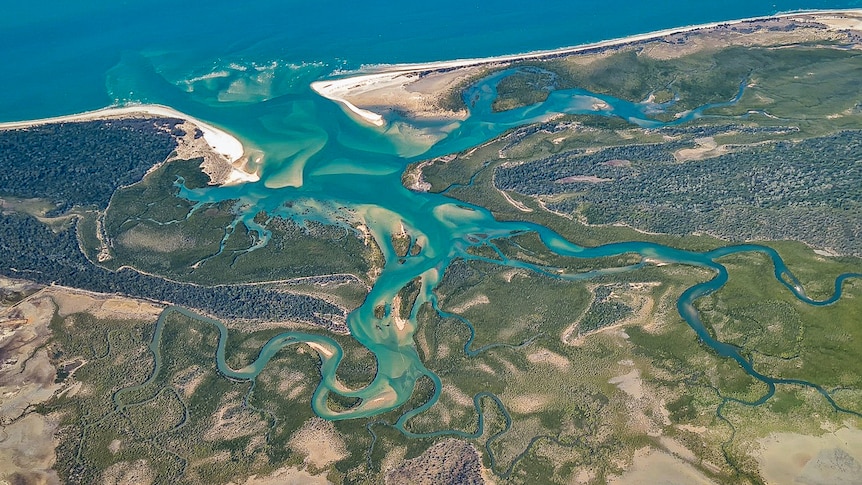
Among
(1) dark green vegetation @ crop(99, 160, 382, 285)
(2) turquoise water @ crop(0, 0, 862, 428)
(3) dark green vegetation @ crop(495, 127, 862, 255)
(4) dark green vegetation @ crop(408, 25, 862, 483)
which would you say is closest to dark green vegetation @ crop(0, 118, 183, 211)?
(1) dark green vegetation @ crop(99, 160, 382, 285)

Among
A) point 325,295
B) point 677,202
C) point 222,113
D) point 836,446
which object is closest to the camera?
point 836,446

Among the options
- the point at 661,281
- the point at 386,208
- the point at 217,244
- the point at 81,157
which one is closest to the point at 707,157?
the point at 661,281

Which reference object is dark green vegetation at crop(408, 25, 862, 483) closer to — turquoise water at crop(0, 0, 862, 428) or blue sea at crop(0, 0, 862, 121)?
turquoise water at crop(0, 0, 862, 428)

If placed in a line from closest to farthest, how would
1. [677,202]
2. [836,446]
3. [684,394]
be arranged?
1. [836,446]
2. [684,394]
3. [677,202]

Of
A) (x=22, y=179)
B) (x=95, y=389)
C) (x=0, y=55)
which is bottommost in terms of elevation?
(x=95, y=389)

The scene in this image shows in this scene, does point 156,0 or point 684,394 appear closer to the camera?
point 684,394

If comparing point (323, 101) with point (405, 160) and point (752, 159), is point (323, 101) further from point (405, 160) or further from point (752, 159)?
point (752, 159)

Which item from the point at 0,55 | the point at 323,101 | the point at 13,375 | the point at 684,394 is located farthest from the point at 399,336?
the point at 0,55
